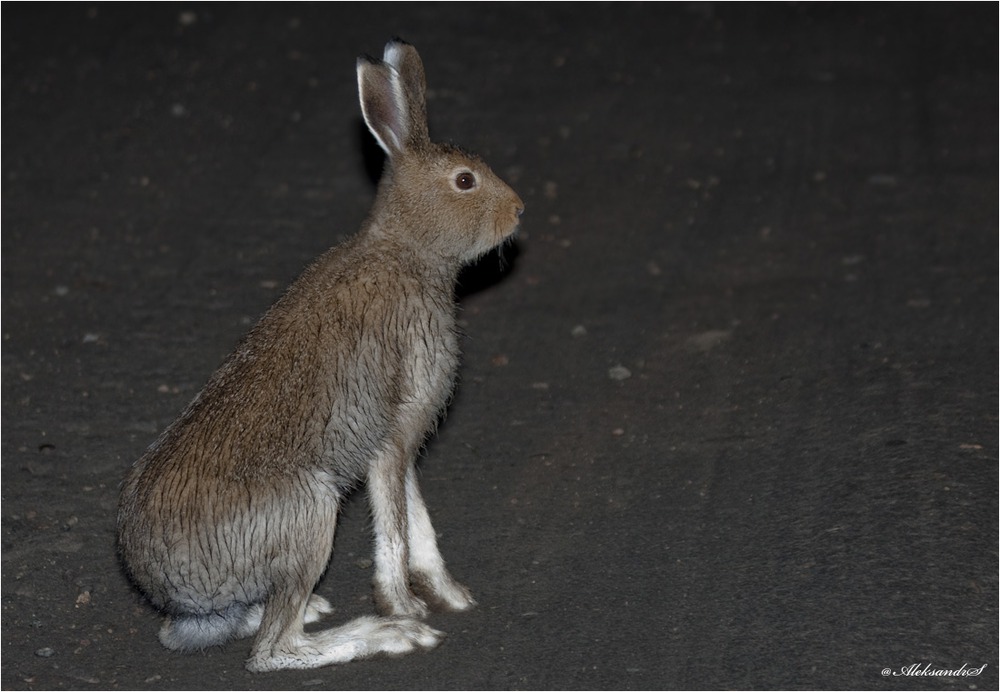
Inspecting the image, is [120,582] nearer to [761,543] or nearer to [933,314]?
[761,543]

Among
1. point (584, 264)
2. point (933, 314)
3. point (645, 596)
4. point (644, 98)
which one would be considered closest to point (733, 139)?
point (644, 98)

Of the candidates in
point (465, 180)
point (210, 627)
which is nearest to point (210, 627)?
point (210, 627)

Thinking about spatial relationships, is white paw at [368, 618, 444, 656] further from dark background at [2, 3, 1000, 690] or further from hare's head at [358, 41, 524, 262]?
hare's head at [358, 41, 524, 262]

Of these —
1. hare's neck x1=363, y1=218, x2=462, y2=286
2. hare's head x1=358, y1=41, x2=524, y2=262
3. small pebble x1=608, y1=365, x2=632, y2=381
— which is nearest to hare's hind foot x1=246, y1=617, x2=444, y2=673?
hare's neck x1=363, y1=218, x2=462, y2=286
